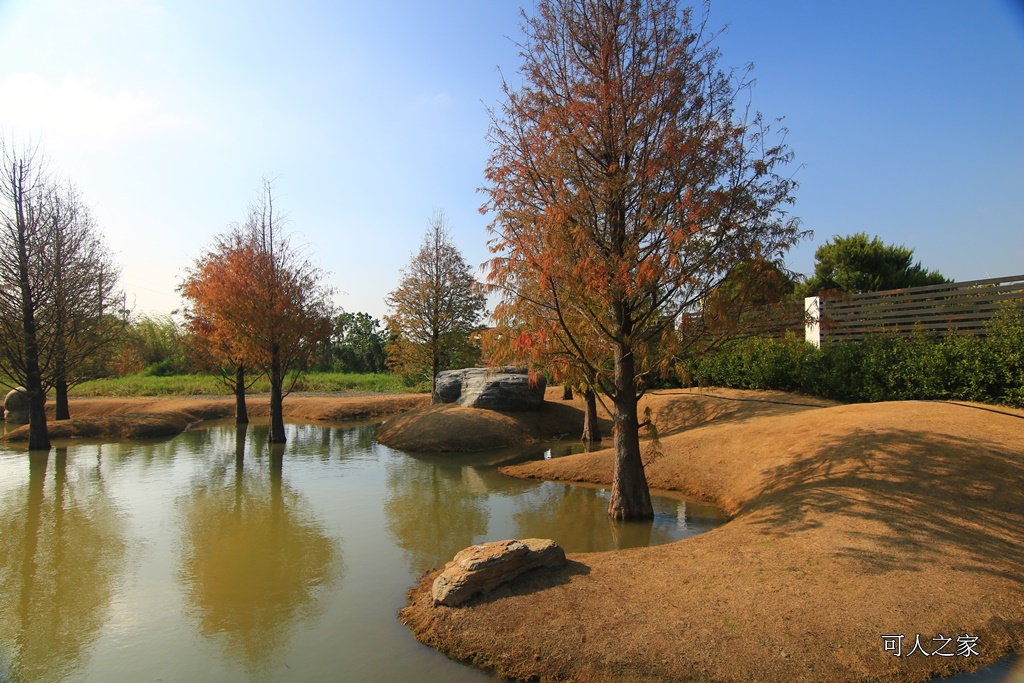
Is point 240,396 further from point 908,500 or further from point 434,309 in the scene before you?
point 908,500

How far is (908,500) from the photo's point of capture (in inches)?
262

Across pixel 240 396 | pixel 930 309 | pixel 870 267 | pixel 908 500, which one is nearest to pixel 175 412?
pixel 240 396

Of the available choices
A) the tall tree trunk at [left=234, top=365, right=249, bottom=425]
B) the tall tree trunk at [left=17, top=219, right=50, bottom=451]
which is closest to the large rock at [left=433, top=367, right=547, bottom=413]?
the tall tree trunk at [left=234, top=365, right=249, bottom=425]

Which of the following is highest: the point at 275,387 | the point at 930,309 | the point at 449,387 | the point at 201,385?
the point at 930,309

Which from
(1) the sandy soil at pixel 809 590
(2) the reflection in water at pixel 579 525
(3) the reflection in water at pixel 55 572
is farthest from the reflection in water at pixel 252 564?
(2) the reflection in water at pixel 579 525

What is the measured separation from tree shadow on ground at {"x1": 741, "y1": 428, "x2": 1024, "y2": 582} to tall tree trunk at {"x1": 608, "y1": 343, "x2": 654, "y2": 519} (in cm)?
141

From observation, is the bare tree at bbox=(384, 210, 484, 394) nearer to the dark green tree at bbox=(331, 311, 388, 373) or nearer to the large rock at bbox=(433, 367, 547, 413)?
the large rock at bbox=(433, 367, 547, 413)

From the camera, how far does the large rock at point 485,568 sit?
5219 mm

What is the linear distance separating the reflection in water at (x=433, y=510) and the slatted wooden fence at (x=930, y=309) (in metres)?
7.47

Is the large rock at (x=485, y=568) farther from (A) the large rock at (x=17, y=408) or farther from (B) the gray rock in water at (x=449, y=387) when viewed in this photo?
(A) the large rock at (x=17, y=408)

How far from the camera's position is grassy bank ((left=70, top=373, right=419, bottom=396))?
30.9 m

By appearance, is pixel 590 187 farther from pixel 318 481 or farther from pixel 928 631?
pixel 318 481

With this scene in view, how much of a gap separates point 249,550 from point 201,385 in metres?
27.3

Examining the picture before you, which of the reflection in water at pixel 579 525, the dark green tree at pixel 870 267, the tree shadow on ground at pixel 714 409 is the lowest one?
the reflection in water at pixel 579 525
